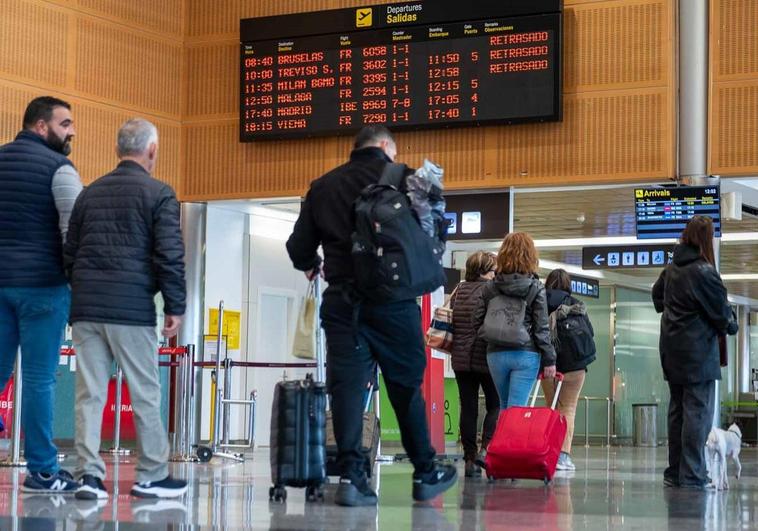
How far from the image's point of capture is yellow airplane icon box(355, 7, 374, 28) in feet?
43.0

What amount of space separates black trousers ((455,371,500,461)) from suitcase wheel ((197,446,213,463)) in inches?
114

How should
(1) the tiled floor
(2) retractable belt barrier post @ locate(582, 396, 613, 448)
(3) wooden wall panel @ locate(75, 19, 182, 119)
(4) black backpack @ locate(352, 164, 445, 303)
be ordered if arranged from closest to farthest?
(1) the tiled floor < (4) black backpack @ locate(352, 164, 445, 303) < (3) wooden wall panel @ locate(75, 19, 182, 119) < (2) retractable belt barrier post @ locate(582, 396, 613, 448)

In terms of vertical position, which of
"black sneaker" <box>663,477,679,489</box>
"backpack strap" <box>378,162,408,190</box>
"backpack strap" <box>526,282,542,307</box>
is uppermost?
"backpack strap" <box>378,162,408,190</box>

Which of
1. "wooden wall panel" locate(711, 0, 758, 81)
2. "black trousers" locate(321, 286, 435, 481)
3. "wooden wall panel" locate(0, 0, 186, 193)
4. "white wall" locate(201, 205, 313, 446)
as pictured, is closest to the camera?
"black trousers" locate(321, 286, 435, 481)

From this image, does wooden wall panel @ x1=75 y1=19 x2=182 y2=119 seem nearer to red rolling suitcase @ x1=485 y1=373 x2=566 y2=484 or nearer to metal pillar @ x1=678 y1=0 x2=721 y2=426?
metal pillar @ x1=678 y1=0 x2=721 y2=426

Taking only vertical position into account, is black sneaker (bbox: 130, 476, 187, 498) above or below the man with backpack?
below

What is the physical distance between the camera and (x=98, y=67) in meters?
13.5

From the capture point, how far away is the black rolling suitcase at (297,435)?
5891mm

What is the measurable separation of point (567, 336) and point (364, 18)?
4450mm

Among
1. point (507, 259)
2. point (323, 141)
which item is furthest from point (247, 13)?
point (507, 259)

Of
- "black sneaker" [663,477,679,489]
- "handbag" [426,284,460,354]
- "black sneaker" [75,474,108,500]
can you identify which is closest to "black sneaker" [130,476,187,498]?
"black sneaker" [75,474,108,500]

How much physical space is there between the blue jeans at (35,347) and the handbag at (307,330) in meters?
1.17

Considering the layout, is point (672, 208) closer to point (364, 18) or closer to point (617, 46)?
point (617, 46)

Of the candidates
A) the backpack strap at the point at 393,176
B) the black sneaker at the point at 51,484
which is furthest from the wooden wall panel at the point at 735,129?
the black sneaker at the point at 51,484
